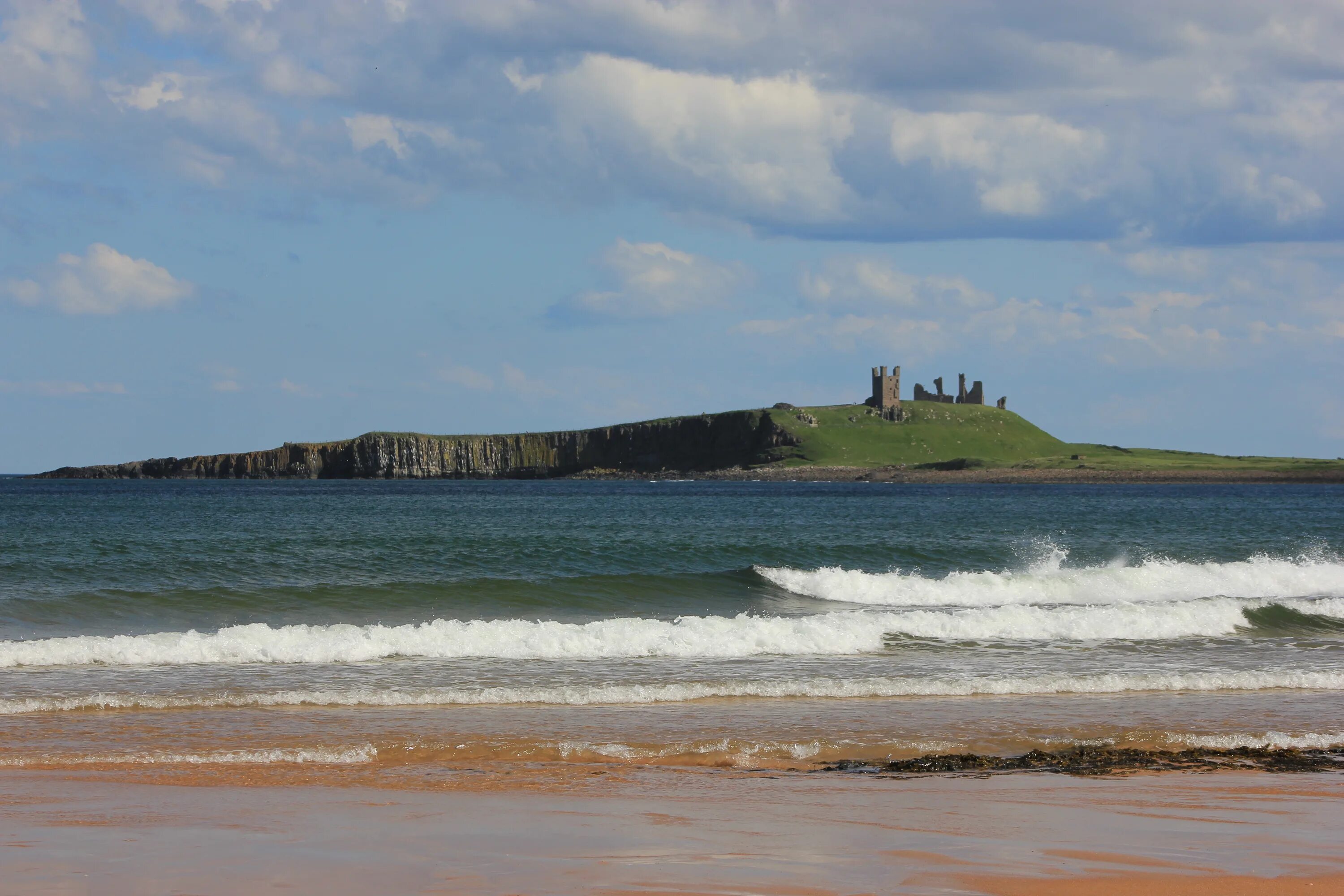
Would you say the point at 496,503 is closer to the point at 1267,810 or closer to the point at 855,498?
the point at 855,498

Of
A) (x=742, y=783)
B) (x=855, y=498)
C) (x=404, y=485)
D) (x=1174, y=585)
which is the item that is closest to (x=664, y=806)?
(x=742, y=783)

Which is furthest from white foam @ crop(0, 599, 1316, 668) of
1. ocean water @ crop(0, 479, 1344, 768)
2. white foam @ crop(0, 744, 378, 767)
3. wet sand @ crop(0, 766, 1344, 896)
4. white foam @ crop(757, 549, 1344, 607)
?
wet sand @ crop(0, 766, 1344, 896)

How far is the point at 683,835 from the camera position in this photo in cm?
838

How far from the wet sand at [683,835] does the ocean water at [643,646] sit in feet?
4.72

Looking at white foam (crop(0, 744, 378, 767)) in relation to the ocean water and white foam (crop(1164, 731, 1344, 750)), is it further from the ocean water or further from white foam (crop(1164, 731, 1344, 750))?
white foam (crop(1164, 731, 1344, 750))

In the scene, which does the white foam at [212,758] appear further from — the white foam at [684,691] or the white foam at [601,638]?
the white foam at [601,638]

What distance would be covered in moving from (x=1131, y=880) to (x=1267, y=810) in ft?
9.39

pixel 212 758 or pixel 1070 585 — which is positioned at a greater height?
pixel 212 758

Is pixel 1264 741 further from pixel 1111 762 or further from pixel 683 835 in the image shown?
pixel 683 835

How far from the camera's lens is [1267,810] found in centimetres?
933

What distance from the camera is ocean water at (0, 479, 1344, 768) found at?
41.4 ft

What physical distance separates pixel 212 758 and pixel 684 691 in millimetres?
6278

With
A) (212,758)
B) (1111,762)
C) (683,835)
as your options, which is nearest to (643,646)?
(212,758)

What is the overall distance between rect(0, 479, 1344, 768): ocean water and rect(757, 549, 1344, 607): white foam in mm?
107
